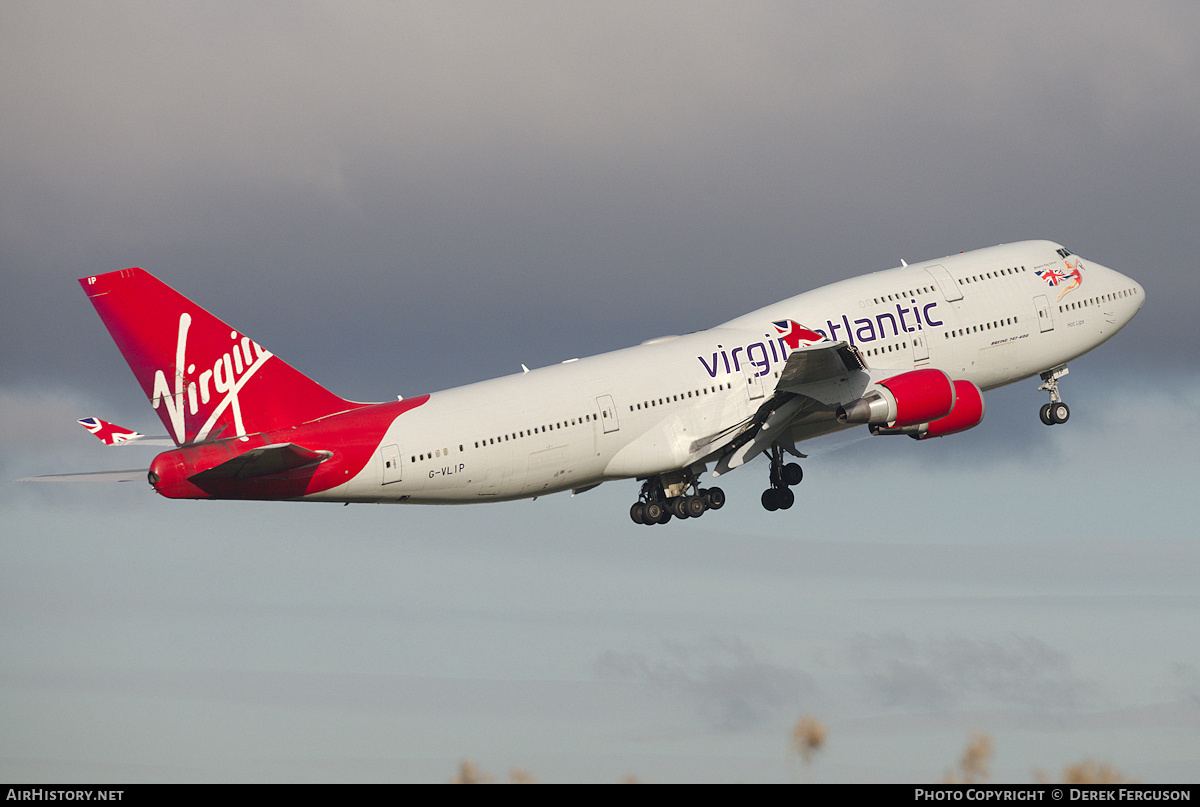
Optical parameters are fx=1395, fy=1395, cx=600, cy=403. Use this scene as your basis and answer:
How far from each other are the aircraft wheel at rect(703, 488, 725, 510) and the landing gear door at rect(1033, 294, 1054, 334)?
42.7 ft

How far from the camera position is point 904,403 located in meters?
43.7

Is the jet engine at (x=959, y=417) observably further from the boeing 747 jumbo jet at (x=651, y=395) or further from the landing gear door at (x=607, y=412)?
the landing gear door at (x=607, y=412)

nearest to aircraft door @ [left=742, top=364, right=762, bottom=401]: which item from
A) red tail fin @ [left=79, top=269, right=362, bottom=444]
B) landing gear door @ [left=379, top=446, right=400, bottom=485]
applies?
landing gear door @ [left=379, top=446, right=400, bottom=485]

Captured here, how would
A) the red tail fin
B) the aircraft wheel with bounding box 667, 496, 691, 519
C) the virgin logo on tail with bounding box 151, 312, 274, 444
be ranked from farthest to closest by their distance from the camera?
the aircraft wheel with bounding box 667, 496, 691, 519, the virgin logo on tail with bounding box 151, 312, 274, 444, the red tail fin

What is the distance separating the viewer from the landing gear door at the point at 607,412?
43156 millimetres

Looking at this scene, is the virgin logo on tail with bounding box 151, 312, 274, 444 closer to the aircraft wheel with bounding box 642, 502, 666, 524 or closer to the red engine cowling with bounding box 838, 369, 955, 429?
the aircraft wheel with bounding box 642, 502, 666, 524

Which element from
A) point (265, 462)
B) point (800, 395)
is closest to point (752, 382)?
point (800, 395)

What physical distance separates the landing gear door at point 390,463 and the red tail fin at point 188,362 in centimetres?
279

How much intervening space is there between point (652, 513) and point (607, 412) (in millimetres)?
6109

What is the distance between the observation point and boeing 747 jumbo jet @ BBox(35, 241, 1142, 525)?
3888cm

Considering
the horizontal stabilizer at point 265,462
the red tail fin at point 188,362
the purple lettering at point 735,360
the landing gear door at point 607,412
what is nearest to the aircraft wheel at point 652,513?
the landing gear door at point 607,412
